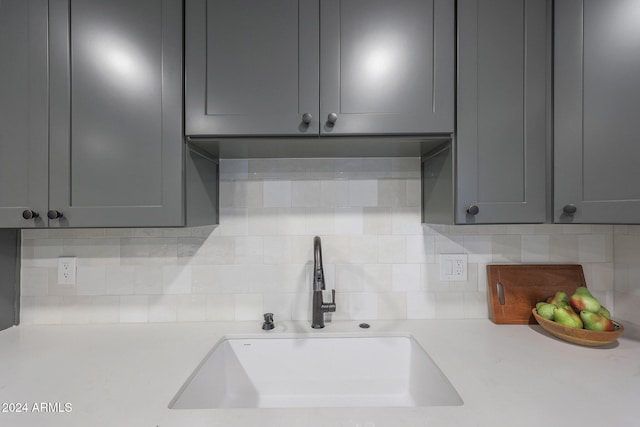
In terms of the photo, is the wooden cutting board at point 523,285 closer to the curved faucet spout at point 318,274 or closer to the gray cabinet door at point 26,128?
the curved faucet spout at point 318,274

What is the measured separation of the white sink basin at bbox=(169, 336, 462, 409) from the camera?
119cm

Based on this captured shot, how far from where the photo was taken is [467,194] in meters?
1.06

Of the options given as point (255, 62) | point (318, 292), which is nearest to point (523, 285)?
point (318, 292)

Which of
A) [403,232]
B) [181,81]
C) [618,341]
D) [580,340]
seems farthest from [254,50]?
[618,341]

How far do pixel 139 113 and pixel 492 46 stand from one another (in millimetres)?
1242

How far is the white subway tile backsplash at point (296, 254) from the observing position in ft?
4.52

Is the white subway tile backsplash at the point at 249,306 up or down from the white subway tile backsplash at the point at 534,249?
down

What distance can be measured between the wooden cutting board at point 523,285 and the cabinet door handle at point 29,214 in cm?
179

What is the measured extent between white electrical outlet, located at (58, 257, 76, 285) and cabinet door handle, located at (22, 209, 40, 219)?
0.40 meters

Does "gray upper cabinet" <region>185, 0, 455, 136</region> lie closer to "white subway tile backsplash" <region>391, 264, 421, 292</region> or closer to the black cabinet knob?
the black cabinet knob

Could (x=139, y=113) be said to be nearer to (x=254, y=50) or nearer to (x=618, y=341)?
(x=254, y=50)

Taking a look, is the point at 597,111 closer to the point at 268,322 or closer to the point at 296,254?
the point at 296,254

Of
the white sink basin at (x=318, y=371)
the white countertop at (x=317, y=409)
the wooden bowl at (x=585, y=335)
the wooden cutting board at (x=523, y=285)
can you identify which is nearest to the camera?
the white countertop at (x=317, y=409)

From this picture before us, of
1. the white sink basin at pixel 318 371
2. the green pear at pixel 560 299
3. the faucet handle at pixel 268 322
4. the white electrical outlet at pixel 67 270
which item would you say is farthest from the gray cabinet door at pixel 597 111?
the white electrical outlet at pixel 67 270
